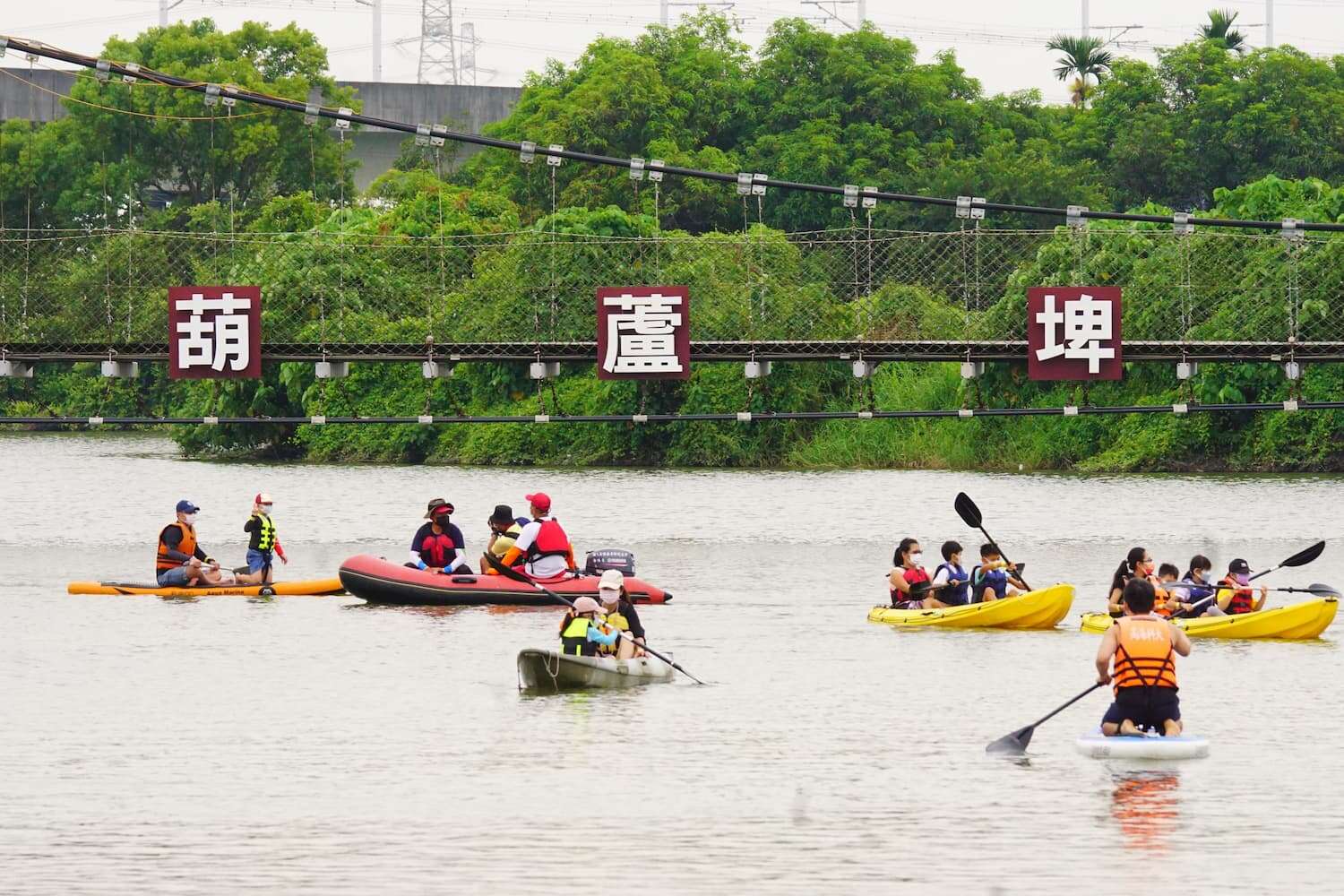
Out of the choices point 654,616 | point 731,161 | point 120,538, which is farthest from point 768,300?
point 731,161

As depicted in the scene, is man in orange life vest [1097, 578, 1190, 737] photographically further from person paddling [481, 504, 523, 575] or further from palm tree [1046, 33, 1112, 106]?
palm tree [1046, 33, 1112, 106]

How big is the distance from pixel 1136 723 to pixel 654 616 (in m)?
12.1

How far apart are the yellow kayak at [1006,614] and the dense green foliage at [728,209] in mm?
17011

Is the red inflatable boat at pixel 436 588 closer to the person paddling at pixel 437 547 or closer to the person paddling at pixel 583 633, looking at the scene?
the person paddling at pixel 437 547

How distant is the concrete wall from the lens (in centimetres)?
9262

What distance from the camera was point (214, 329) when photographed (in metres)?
39.3

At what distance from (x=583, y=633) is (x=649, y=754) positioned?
3.10 metres

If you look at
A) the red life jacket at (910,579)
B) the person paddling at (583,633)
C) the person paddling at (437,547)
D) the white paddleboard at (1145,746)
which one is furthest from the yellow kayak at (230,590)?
the white paddleboard at (1145,746)

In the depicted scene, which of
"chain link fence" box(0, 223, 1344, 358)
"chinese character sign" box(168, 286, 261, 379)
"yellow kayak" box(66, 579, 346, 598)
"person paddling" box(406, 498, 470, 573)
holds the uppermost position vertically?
"chain link fence" box(0, 223, 1344, 358)

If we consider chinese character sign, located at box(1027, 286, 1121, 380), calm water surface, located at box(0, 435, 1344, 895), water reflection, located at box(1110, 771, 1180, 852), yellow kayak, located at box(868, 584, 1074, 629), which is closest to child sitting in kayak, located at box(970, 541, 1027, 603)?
yellow kayak, located at box(868, 584, 1074, 629)

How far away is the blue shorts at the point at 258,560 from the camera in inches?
1271

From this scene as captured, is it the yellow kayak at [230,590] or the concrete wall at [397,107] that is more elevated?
the concrete wall at [397,107]

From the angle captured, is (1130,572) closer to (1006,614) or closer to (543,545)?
(1006,614)

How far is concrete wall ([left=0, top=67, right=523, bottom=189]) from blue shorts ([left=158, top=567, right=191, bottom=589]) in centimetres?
6144
